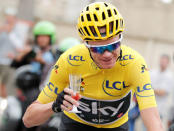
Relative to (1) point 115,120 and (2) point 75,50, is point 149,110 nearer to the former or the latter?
(1) point 115,120

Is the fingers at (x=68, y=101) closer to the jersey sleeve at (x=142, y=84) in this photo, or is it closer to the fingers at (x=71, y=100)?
the fingers at (x=71, y=100)

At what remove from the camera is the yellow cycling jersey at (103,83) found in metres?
3.32

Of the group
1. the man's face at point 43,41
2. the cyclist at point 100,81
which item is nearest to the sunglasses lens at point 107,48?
the cyclist at point 100,81

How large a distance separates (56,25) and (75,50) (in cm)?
1238

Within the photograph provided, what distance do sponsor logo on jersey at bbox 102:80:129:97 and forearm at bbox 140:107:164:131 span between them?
0.38m

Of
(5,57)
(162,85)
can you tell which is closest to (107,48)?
(162,85)

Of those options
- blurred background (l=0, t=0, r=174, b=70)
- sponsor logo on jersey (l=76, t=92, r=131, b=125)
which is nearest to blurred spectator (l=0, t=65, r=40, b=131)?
sponsor logo on jersey (l=76, t=92, r=131, b=125)

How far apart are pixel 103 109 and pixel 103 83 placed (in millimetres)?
296

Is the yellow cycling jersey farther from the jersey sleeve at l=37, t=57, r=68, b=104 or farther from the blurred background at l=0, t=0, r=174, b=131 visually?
the blurred background at l=0, t=0, r=174, b=131

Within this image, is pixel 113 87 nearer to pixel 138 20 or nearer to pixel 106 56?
pixel 106 56

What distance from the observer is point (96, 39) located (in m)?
3.20

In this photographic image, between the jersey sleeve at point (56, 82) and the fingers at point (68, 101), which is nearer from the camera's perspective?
the fingers at point (68, 101)

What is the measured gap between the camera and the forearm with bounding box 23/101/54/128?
332cm

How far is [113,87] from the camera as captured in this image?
139 inches
